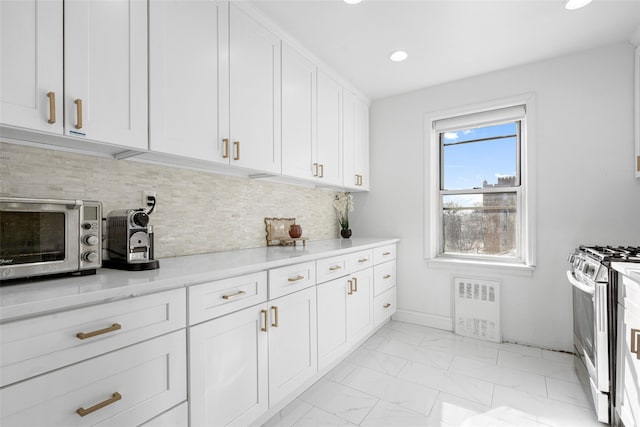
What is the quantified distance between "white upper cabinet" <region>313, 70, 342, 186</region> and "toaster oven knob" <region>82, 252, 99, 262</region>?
1742 millimetres

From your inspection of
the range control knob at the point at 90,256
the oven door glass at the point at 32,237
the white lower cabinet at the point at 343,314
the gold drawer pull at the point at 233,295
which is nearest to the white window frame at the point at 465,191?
the white lower cabinet at the point at 343,314

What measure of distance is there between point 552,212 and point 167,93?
123 inches

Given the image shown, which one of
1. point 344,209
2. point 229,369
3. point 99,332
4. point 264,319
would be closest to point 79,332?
point 99,332

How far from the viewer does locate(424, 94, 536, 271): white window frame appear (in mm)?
2789

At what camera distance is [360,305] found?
266 cm

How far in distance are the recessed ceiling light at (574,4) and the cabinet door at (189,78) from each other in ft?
7.12

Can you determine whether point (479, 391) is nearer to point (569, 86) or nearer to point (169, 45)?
point (569, 86)

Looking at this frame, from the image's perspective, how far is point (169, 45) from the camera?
155 centimetres

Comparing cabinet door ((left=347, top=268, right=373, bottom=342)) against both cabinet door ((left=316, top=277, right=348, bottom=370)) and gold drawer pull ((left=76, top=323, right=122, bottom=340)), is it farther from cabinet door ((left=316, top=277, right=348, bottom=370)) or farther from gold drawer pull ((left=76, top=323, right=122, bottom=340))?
gold drawer pull ((left=76, top=323, right=122, bottom=340))

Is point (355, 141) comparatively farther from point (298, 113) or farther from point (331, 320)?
point (331, 320)

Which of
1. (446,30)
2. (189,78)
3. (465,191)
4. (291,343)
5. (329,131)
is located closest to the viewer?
(189,78)

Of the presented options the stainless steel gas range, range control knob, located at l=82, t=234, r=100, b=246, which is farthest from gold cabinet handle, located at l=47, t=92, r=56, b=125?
the stainless steel gas range

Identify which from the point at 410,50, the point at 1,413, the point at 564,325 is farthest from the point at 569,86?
the point at 1,413

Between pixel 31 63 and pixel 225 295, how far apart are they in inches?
46.4
